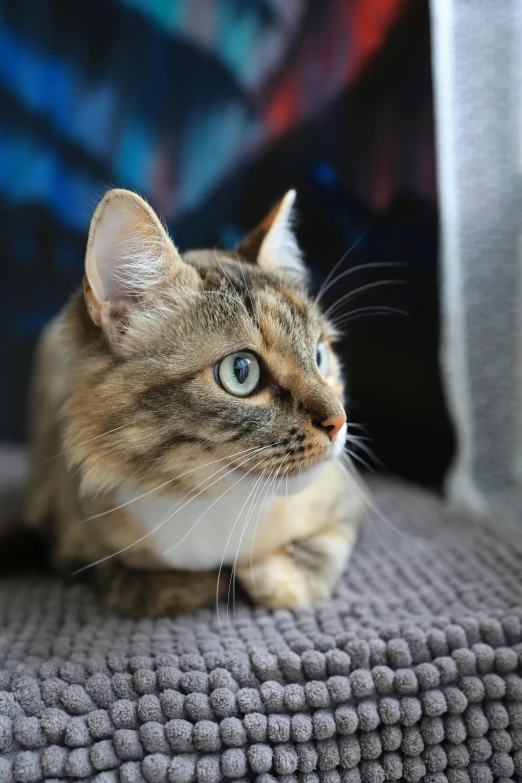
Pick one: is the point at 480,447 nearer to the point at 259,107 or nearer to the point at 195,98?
the point at 259,107

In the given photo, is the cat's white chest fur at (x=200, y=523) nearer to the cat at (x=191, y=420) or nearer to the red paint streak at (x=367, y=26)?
the cat at (x=191, y=420)

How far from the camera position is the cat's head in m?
→ 0.80

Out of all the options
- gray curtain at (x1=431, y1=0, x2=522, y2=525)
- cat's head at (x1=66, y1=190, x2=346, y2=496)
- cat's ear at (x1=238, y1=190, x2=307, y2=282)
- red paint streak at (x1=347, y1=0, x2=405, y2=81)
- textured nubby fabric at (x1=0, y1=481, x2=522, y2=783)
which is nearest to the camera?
textured nubby fabric at (x1=0, y1=481, x2=522, y2=783)

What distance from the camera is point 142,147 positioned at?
158cm

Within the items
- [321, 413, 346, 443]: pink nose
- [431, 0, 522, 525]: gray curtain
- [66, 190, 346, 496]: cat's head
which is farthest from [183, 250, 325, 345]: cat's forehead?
[431, 0, 522, 525]: gray curtain

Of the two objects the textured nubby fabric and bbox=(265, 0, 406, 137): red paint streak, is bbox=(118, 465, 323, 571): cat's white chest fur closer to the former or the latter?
the textured nubby fabric

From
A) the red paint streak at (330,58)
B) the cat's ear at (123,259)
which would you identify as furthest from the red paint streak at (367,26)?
the cat's ear at (123,259)

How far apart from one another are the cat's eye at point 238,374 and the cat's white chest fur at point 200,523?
13cm

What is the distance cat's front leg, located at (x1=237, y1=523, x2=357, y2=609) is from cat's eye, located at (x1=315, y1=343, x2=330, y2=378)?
274 mm

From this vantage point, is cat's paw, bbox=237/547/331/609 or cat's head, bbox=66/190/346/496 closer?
cat's head, bbox=66/190/346/496

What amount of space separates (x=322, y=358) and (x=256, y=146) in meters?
0.75

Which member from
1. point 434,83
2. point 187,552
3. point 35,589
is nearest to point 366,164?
point 434,83

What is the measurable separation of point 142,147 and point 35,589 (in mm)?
1084

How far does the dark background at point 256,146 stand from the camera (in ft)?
4.53
